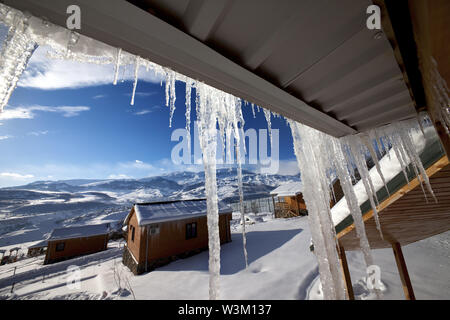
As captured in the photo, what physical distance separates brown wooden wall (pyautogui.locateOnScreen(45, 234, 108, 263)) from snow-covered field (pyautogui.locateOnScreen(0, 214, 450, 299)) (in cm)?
719

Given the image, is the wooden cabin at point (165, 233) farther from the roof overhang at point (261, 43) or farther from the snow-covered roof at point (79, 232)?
the snow-covered roof at point (79, 232)

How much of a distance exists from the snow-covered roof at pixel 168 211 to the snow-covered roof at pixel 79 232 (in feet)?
45.4

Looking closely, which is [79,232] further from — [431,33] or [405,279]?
[431,33]

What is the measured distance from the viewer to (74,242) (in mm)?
19438

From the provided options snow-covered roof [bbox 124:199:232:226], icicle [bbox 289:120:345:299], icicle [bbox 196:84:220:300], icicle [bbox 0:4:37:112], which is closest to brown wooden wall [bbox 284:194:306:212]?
snow-covered roof [bbox 124:199:232:226]

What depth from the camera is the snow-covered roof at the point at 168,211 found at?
10.9 meters

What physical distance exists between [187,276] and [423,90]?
391 inches

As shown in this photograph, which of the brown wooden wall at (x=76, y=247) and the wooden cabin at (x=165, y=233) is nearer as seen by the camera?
the wooden cabin at (x=165, y=233)

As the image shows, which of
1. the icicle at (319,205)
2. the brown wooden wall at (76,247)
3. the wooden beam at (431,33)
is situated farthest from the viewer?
the brown wooden wall at (76,247)

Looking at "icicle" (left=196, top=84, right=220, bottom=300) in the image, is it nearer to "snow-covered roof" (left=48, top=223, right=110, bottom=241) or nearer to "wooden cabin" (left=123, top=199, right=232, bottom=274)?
"wooden cabin" (left=123, top=199, right=232, bottom=274)

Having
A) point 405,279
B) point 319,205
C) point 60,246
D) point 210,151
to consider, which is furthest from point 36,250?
point 405,279

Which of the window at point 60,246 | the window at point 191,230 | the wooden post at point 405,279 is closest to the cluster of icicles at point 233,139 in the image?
the wooden post at point 405,279
